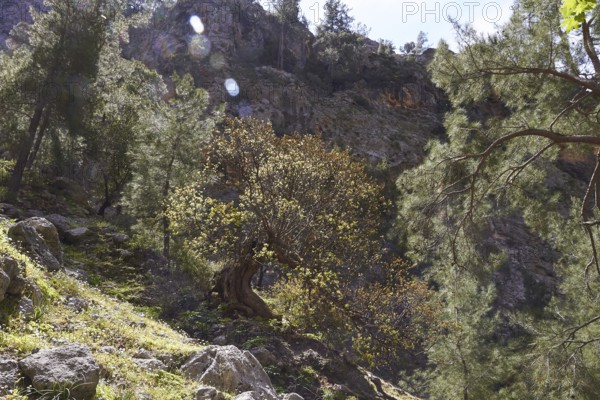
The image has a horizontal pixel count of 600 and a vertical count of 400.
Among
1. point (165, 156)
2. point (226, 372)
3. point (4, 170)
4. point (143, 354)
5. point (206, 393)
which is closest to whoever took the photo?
point (206, 393)

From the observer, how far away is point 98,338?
534 cm

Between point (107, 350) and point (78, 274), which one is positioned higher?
point (78, 274)

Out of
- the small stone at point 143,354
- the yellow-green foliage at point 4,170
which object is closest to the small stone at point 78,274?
the small stone at point 143,354

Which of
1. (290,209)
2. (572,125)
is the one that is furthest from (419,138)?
(572,125)

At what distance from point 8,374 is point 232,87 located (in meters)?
38.1

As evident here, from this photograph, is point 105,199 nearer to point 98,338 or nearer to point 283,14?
point 98,338

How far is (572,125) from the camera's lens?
7.68 meters

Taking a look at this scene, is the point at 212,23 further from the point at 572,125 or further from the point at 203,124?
the point at 572,125

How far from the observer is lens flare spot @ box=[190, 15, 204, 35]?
1818 inches

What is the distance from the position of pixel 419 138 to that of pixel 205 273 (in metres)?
33.3

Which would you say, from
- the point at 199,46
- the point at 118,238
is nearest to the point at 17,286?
the point at 118,238

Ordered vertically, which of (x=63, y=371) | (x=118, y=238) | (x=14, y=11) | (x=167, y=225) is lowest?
(x=63, y=371)

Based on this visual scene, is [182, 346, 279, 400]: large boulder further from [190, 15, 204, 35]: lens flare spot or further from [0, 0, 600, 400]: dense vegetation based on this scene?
[190, 15, 204, 35]: lens flare spot

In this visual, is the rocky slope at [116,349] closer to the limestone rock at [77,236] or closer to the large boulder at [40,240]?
the large boulder at [40,240]
